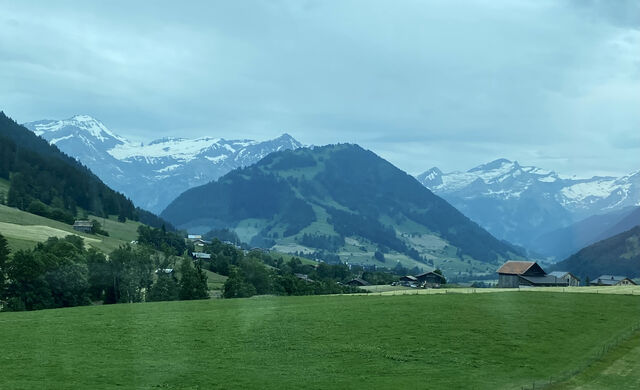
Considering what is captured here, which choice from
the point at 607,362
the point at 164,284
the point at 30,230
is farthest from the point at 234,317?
the point at 30,230

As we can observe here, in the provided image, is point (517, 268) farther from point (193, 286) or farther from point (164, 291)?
point (164, 291)

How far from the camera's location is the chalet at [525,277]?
16775cm

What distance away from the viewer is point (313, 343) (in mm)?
63406

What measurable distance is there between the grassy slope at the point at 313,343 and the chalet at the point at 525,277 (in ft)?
254

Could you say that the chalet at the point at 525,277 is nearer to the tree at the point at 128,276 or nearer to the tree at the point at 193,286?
the tree at the point at 193,286

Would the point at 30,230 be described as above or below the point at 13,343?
above

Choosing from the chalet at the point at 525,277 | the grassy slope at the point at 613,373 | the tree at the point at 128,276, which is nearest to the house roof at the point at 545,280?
the chalet at the point at 525,277

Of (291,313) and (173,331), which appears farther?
(291,313)

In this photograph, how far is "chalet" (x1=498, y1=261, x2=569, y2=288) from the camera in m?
168

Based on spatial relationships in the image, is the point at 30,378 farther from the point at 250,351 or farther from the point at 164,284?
the point at 164,284

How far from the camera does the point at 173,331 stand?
2680 inches

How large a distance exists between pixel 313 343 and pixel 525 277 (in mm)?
119542

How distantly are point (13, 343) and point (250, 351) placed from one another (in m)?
22.2

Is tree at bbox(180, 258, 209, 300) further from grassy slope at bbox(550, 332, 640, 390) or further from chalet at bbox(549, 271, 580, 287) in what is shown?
chalet at bbox(549, 271, 580, 287)
